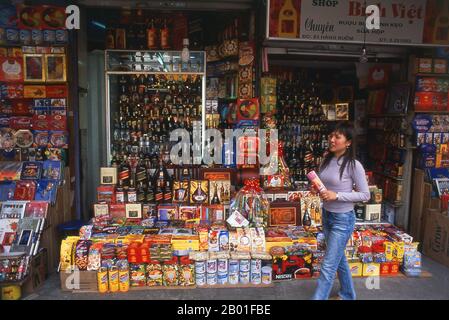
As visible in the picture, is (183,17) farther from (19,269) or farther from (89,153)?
(19,269)

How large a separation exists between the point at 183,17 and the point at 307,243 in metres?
3.68

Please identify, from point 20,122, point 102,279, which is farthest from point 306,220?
point 20,122

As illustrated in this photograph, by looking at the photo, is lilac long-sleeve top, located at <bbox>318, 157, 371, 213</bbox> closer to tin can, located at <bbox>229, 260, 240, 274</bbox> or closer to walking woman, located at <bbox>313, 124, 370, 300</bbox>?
walking woman, located at <bbox>313, 124, 370, 300</bbox>

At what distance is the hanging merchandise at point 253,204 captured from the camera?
4590 millimetres

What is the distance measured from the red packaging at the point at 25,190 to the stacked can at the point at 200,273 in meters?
2.16

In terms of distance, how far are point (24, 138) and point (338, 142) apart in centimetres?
396

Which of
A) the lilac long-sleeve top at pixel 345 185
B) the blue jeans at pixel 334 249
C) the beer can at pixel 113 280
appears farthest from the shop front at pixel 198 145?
the lilac long-sleeve top at pixel 345 185

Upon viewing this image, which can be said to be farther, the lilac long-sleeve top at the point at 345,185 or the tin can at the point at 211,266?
the tin can at the point at 211,266

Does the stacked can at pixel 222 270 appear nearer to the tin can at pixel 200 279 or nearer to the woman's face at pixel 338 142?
the tin can at pixel 200 279

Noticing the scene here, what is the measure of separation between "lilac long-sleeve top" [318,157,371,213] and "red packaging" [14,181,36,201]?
3323 mm

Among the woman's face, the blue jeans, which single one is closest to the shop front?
the blue jeans

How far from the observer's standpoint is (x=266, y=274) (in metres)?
4.05

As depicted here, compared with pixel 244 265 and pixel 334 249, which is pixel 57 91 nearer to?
pixel 244 265

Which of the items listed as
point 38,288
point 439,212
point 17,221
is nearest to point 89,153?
point 17,221
